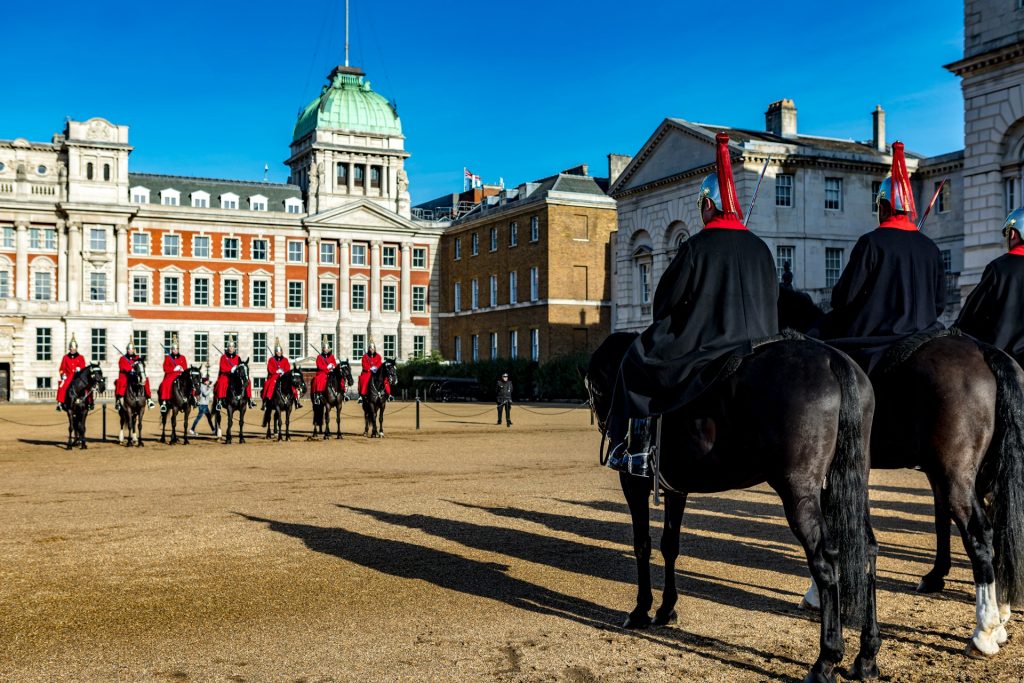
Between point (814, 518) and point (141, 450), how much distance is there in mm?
20261

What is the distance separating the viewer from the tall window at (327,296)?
7581 centimetres

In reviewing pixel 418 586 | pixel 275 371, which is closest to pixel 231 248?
pixel 275 371

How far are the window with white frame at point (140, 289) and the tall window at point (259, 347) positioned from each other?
7830 mm

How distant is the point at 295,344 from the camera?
7475 cm

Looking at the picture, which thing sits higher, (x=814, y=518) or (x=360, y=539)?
(x=814, y=518)

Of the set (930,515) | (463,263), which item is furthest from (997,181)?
(463,263)

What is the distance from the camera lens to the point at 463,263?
244ft

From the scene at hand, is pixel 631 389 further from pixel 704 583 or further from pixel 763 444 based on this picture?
pixel 704 583

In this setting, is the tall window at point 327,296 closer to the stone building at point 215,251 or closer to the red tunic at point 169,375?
the stone building at point 215,251

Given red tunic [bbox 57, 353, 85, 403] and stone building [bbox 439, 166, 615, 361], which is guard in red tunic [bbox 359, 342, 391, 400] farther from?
stone building [bbox 439, 166, 615, 361]

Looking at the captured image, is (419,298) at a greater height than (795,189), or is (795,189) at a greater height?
(795,189)

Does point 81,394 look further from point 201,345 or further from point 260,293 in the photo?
point 260,293

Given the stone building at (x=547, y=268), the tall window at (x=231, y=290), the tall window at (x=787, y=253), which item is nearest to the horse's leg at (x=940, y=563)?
the tall window at (x=787, y=253)

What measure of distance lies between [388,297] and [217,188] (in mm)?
14743
